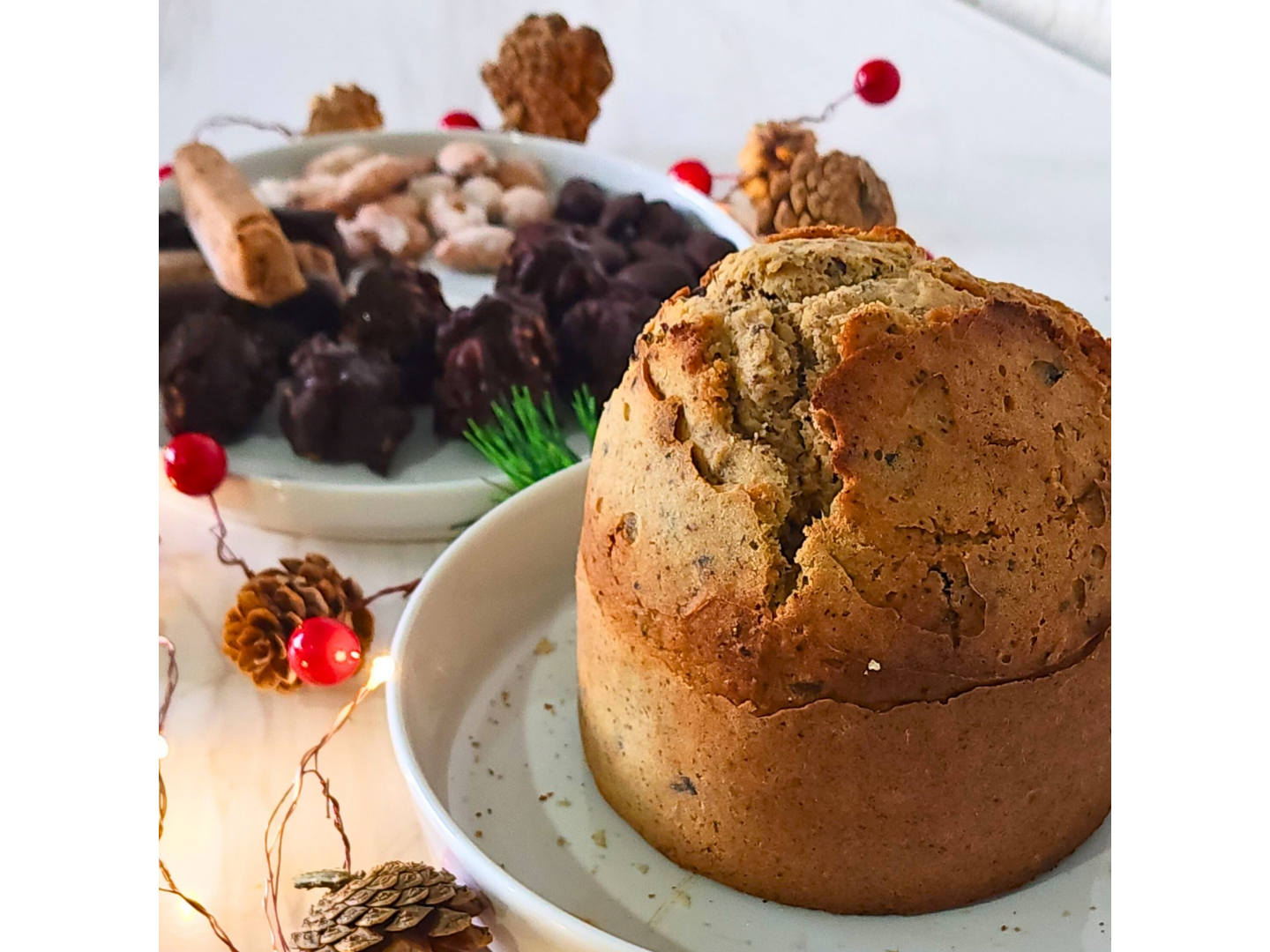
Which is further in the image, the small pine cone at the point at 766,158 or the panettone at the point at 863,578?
the small pine cone at the point at 766,158

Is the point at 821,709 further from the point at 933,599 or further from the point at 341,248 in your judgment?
the point at 341,248

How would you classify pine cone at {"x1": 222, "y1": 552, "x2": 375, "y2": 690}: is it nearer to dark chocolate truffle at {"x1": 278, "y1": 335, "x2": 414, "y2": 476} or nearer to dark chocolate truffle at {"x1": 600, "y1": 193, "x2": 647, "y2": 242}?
dark chocolate truffle at {"x1": 278, "y1": 335, "x2": 414, "y2": 476}

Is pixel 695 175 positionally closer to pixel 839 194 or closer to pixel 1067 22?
pixel 839 194

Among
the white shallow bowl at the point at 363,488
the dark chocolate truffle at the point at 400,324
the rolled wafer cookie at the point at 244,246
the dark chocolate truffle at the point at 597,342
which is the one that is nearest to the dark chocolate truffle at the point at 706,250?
the white shallow bowl at the point at 363,488

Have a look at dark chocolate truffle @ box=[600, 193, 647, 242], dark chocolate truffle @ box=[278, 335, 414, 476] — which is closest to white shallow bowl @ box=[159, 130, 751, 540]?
dark chocolate truffle @ box=[278, 335, 414, 476]

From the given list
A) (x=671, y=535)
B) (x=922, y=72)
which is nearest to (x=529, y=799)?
(x=671, y=535)

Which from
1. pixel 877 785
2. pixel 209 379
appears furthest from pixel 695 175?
pixel 877 785

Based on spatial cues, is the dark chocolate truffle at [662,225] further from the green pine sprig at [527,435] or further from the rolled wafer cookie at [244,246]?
the rolled wafer cookie at [244,246]
